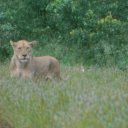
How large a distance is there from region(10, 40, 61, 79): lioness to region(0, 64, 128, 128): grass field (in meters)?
2.17

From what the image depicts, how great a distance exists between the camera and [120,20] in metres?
19.1

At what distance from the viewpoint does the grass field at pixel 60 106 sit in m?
6.83

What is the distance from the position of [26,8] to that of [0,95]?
12866 millimetres

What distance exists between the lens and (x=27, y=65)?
41.4 ft

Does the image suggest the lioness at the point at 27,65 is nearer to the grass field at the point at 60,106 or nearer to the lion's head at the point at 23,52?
the lion's head at the point at 23,52

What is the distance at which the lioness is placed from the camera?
40.9 feet

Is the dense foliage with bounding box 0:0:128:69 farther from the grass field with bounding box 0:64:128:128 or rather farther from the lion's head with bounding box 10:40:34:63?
the grass field with bounding box 0:64:128:128

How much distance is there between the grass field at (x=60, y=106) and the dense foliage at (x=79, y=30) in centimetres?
781

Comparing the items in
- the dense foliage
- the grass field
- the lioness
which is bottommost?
the dense foliage

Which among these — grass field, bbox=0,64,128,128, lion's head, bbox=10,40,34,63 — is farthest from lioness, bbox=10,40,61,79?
grass field, bbox=0,64,128,128

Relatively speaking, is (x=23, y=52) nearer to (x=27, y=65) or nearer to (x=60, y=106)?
(x=27, y=65)

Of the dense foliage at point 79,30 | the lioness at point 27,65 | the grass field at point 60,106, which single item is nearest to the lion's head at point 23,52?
the lioness at point 27,65

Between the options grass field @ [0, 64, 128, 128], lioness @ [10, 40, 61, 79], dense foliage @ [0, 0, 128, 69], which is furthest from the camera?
dense foliage @ [0, 0, 128, 69]

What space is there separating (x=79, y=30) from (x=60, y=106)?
443 inches
